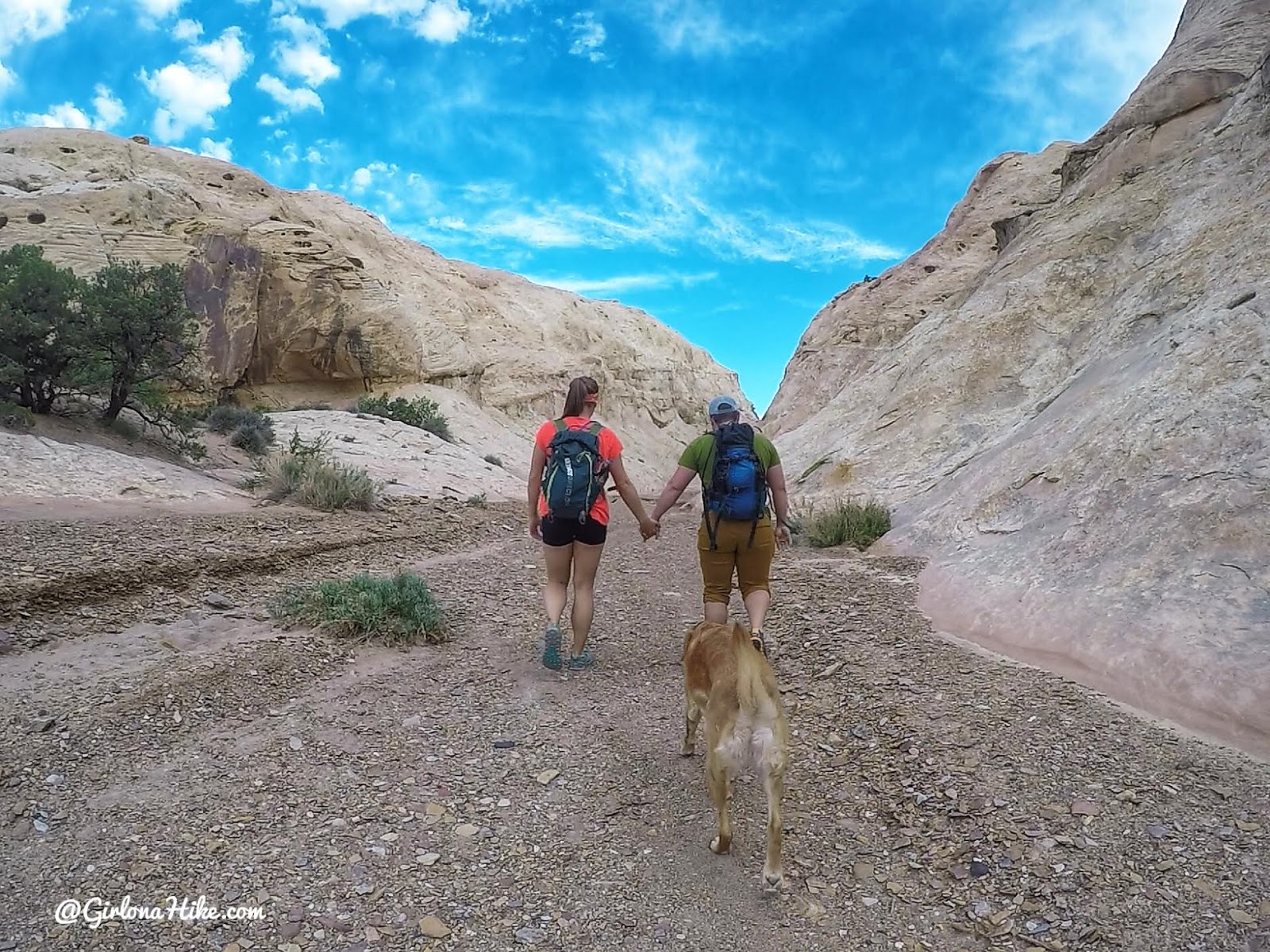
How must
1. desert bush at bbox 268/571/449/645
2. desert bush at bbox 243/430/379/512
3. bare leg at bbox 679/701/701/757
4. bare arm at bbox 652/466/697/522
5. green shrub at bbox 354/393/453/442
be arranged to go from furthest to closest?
green shrub at bbox 354/393/453/442 < desert bush at bbox 243/430/379/512 < desert bush at bbox 268/571/449/645 < bare arm at bbox 652/466/697/522 < bare leg at bbox 679/701/701/757

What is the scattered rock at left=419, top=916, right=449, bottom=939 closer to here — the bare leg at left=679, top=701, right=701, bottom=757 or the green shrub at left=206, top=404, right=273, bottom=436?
the bare leg at left=679, top=701, right=701, bottom=757

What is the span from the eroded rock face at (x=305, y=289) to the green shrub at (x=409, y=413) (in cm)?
167

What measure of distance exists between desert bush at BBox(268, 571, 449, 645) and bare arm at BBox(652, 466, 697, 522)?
1832 millimetres

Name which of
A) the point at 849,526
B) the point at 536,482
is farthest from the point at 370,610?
the point at 849,526

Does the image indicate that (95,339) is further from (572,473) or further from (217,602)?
(572,473)

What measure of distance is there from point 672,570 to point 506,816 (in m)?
5.94

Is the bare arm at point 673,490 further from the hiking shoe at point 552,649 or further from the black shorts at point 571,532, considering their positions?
the hiking shoe at point 552,649

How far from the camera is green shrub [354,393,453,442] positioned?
2533 centimetres

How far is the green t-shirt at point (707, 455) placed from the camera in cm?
473

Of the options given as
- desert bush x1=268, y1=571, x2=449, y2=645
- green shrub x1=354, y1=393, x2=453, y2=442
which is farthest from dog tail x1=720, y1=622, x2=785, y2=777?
green shrub x1=354, y1=393, x2=453, y2=442

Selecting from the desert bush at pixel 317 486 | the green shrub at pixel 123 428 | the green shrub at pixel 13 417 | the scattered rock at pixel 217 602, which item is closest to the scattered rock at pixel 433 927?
the scattered rock at pixel 217 602

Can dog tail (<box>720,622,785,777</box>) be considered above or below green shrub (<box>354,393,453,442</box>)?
below

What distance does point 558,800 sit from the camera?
3.48 meters

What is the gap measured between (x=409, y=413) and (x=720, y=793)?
2416cm
